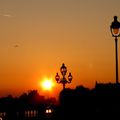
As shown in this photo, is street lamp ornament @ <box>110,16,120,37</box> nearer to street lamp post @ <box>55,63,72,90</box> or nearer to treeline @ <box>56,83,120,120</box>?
treeline @ <box>56,83,120,120</box>

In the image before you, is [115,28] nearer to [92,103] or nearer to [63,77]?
[92,103]

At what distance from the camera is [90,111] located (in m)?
22.0

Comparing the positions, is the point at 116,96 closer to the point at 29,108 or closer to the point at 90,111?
the point at 90,111

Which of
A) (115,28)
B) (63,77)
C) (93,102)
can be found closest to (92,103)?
(93,102)

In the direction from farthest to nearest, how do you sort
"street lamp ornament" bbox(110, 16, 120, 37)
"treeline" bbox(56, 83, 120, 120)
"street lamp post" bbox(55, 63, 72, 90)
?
1. "street lamp post" bbox(55, 63, 72, 90)
2. "street lamp ornament" bbox(110, 16, 120, 37)
3. "treeline" bbox(56, 83, 120, 120)

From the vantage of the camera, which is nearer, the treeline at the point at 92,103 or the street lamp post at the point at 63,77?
the treeline at the point at 92,103

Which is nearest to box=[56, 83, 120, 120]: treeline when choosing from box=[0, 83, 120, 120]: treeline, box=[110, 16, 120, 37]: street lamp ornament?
box=[0, 83, 120, 120]: treeline

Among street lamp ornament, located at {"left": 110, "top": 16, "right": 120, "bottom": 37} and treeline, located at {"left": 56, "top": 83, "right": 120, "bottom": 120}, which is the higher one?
street lamp ornament, located at {"left": 110, "top": 16, "right": 120, "bottom": 37}

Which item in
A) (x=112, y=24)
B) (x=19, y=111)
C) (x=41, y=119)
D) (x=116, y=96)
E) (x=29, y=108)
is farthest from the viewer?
(x=29, y=108)

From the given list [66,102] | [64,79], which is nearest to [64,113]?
[66,102]

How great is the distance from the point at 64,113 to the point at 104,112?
2561mm

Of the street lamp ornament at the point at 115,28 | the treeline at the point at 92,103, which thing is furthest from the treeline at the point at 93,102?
the street lamp ornament at the point at 115,28

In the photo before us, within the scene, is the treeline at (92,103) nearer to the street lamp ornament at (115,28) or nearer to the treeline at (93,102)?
the treeline at (93,102)

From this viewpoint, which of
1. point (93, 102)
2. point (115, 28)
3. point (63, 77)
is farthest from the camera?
point (63, 77)
